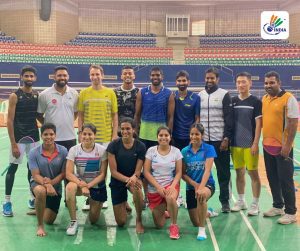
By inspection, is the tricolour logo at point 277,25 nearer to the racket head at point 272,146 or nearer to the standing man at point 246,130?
the standing man at point 246,130

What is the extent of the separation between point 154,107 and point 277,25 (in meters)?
25.4

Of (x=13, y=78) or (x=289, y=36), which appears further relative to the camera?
(x=289, y=36)

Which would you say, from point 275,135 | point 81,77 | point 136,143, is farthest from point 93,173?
point 81,77

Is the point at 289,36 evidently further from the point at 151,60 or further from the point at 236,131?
the point at 236,131

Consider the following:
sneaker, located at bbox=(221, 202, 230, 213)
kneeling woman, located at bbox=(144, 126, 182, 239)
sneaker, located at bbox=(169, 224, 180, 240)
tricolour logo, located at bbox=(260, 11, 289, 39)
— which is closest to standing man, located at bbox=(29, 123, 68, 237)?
kneeling woman, located at bbox=(144, 126, 182, 239)

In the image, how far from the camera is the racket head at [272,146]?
5.30 meters

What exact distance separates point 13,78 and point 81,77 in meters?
3.82

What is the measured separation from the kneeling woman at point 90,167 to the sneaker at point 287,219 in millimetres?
2444

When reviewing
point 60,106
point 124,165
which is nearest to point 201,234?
point 124,165

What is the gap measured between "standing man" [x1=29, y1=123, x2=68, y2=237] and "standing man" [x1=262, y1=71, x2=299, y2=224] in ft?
9.38

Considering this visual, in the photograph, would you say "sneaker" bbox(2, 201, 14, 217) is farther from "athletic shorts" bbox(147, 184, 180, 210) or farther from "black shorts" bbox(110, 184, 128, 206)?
"athletic shorts" bbox(147, 184, 180, 210)

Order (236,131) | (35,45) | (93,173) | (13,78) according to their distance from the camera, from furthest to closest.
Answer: (35,45) < (13,78) < (236,131) < (93,173)

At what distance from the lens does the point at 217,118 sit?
5656 millimetres

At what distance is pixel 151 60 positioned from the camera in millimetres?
25547
